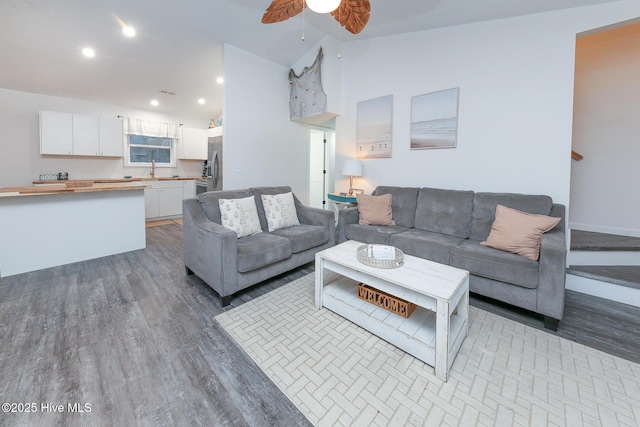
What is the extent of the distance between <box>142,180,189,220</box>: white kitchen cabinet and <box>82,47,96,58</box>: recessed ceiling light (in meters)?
2.29

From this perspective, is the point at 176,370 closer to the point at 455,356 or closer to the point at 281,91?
the point at 455,356

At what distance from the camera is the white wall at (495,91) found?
7.95 ft

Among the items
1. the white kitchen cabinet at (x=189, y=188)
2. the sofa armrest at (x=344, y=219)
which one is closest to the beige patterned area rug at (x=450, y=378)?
the sofa armrest at (x=344, y=219)

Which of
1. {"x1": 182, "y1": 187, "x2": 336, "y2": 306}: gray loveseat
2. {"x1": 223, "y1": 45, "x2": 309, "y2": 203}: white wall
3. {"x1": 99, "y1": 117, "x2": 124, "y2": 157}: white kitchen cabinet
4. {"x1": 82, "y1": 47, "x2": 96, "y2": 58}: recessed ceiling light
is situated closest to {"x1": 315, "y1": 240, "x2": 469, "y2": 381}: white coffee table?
{"x1": 182, "y1": 187, "x2": 336, "y2": 306}: gray loveseat

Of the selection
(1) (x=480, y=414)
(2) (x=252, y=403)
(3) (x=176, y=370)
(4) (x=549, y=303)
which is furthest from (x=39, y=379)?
(4) (x=549, y=303)

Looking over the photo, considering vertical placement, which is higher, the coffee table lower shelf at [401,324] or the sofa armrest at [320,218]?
the sofa armrest at [320,218]

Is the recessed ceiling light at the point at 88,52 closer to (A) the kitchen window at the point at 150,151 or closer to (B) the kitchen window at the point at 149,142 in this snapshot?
(B) the kitchen window at the point at 149,142

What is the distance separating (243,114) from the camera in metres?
3.81

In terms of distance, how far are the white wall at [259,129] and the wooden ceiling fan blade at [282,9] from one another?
70.8 inches

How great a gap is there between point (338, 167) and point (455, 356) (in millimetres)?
3121

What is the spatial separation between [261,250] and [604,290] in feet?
9.99

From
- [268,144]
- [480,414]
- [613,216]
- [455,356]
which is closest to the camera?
[480,414]

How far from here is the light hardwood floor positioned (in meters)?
1.23

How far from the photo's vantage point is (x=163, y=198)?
544 cm
